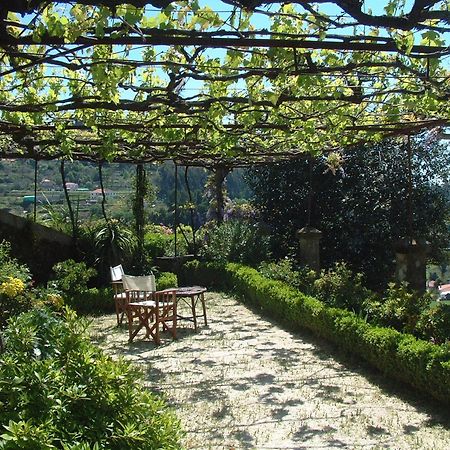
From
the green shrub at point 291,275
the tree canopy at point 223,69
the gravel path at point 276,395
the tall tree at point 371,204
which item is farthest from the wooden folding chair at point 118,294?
the tall tree at point 371,204

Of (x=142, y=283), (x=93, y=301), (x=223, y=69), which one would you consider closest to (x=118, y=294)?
(x=93, y=301)

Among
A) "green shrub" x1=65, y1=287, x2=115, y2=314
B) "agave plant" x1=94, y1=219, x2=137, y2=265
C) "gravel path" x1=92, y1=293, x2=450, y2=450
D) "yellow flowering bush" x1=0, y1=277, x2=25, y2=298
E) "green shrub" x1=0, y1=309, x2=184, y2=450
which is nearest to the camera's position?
"green shrub" x1=0, y1=309, x2=184, y2=450

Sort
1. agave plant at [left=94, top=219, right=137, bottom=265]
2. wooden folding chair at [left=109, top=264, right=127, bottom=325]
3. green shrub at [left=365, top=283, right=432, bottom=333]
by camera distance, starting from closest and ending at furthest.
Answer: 1. green shrub at [left=365, top=283, right=432, bottom=333]
2. wooden folding chair at [left=109, top=264, right=127, bottom=325]
3. agave plant at [left=94, top=219, right=137, bottom=265]

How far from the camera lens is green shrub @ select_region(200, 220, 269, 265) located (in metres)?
11.2

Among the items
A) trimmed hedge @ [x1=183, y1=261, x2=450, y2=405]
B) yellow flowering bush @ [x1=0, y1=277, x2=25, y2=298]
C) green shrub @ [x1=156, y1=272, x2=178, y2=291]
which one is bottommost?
trimmed hedge @ [x1=183, y1=261, x2=450, y2=405]

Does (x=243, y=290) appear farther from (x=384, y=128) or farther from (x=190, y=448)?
(x=190, y=448)

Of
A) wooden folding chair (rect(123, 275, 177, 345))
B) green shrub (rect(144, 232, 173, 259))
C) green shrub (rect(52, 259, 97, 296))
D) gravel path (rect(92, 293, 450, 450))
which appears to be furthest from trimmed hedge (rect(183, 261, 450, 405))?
green shrub (rect(52, 259, 97, 296))

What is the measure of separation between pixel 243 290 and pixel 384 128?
4.35 meters

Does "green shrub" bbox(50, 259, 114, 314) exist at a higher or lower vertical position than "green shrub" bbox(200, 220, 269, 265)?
lower

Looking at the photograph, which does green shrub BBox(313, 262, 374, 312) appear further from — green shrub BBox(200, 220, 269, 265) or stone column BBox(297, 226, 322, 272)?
green shrub BBox(200, 220, 269, 265)

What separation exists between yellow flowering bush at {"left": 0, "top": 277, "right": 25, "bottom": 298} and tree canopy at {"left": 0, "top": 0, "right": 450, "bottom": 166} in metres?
1.61

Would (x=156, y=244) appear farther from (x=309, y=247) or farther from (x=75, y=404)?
(x=75, y=404)

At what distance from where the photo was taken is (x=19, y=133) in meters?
6.42

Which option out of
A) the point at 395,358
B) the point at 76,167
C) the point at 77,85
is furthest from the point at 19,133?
the point at 76,167
